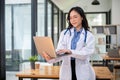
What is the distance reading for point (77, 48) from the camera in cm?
207

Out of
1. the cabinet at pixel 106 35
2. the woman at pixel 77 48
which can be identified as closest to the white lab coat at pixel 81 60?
the woman at pixel 77 48

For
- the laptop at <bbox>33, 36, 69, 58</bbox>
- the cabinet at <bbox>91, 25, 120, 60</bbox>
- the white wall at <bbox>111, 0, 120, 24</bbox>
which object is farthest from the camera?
the white wall at <bbox>111, 0, 120, 24</bbox>

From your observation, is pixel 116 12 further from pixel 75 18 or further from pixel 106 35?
pixel 75 18

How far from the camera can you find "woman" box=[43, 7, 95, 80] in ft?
6.76

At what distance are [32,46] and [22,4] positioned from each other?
98 cm

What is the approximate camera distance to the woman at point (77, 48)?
2061 millimetres

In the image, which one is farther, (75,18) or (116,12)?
(116,12)

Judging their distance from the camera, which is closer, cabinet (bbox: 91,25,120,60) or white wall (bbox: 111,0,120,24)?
cabinet (bbox: 91,25,120,60)

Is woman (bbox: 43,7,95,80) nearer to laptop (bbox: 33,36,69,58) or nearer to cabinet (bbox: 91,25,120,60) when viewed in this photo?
laptop (bbox: 33,36,69,58)

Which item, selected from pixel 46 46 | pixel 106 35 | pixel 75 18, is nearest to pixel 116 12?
pixel 106 35

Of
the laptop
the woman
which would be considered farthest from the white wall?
the laptop

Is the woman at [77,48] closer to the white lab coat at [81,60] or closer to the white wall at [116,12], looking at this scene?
the white lab coat at [81,60]

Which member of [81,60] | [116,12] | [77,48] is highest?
[116,12]

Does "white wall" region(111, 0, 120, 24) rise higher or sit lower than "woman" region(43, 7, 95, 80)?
higher
